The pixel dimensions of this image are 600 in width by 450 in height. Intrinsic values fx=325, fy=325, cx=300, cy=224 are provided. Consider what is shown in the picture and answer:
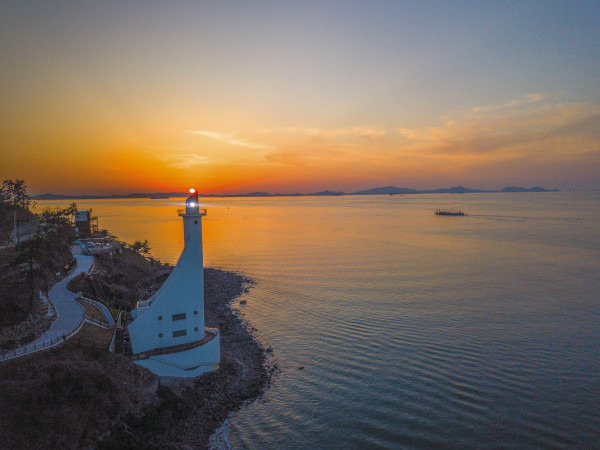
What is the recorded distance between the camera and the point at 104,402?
14.9 m

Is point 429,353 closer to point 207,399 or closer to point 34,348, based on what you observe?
point 207,399

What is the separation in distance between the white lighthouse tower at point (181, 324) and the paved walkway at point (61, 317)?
3.58 meters

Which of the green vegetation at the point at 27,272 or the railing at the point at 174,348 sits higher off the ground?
the green vegetation at the point at 27,272

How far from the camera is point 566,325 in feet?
88.8

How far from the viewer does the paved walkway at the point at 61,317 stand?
16781 mm

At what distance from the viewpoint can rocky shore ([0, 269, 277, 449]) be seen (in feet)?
42.7

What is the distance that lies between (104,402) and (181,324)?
5594 mm

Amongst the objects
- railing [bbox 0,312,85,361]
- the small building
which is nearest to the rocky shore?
railing [bbox 0,312,85,361]

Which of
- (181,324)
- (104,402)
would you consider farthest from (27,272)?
(104,402)

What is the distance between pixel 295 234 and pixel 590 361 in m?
75.0

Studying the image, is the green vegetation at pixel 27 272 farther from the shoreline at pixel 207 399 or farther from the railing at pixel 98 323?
the shoreline at pixel 207 399

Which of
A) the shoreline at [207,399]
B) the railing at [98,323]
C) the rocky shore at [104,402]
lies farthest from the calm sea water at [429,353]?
the railing at [98,323]

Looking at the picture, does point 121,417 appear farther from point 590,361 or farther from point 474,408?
point 590,361

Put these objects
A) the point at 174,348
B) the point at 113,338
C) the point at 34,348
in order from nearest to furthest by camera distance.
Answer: the point at 34,348
the point at 174,348
the point at 113,338
